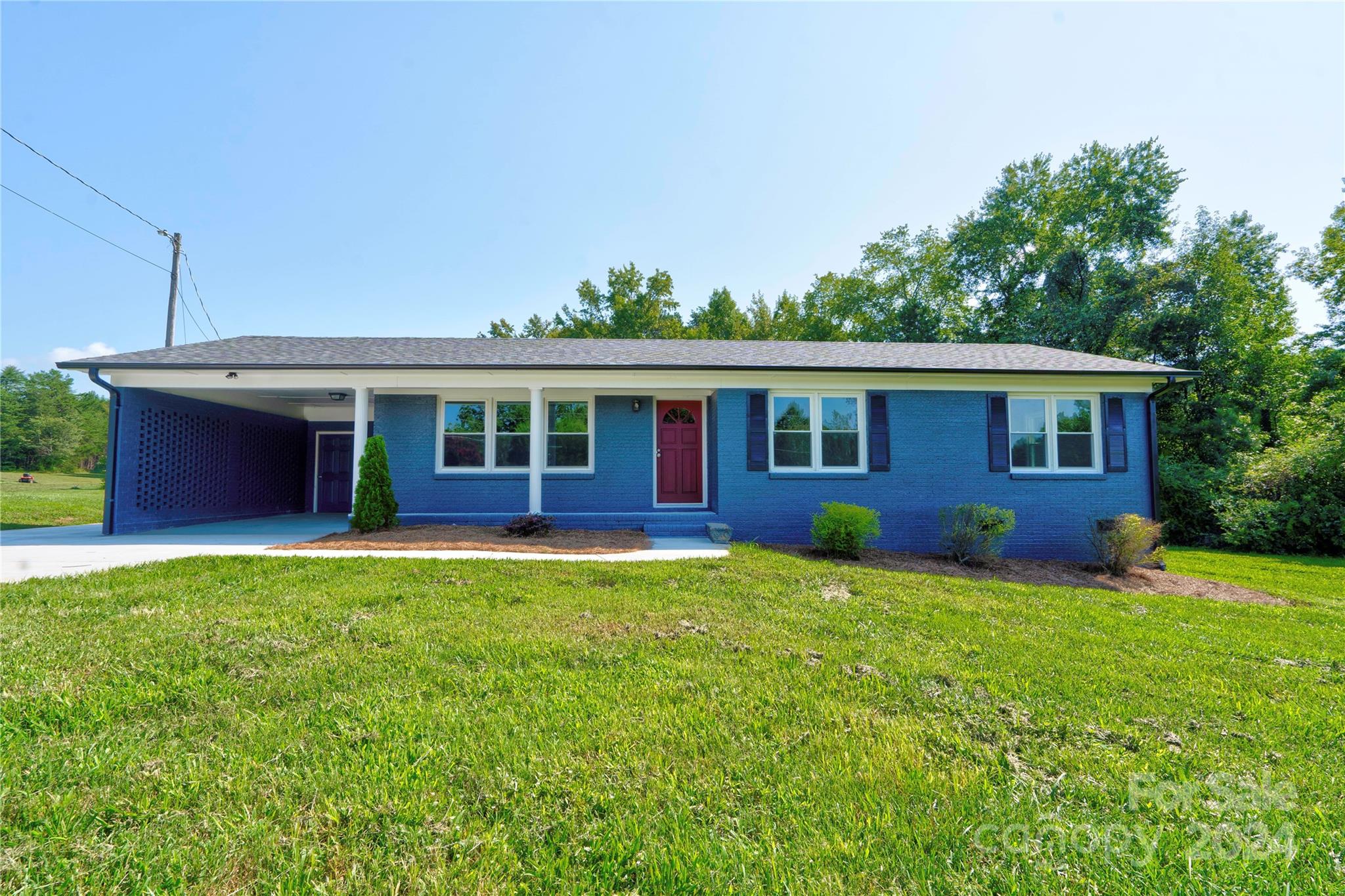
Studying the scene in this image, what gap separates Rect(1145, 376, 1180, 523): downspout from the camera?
1002 cm

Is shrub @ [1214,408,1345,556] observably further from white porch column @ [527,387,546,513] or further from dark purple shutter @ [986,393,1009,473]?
white porch column @ [527,387,546,513]

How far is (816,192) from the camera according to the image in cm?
1338

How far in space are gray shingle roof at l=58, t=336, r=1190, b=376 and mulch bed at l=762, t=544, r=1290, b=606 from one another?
3372 millimetres

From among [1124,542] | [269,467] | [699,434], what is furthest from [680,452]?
[269,467]

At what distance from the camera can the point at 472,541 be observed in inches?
333

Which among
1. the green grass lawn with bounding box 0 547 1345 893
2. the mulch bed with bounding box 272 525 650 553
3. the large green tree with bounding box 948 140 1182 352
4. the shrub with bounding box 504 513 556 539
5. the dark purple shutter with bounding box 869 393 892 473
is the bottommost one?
the green grass lawn with bounding box 0 547 1345 893

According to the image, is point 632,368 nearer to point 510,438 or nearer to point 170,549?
point 510,438

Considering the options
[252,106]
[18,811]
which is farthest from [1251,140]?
[252,106]

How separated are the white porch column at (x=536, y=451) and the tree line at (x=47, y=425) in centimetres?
4266

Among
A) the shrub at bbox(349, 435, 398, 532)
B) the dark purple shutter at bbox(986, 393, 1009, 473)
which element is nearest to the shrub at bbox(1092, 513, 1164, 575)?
the dark purple shutter at bbox(986, 393, 1009, 473)

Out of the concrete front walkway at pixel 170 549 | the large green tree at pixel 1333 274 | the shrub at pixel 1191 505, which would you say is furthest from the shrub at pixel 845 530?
the large green tree at pixel 1333 274

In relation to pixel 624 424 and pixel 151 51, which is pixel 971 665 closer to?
pixel 624 424

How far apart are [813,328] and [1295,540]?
2032 cm

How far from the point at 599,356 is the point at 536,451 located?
2.39 metres
